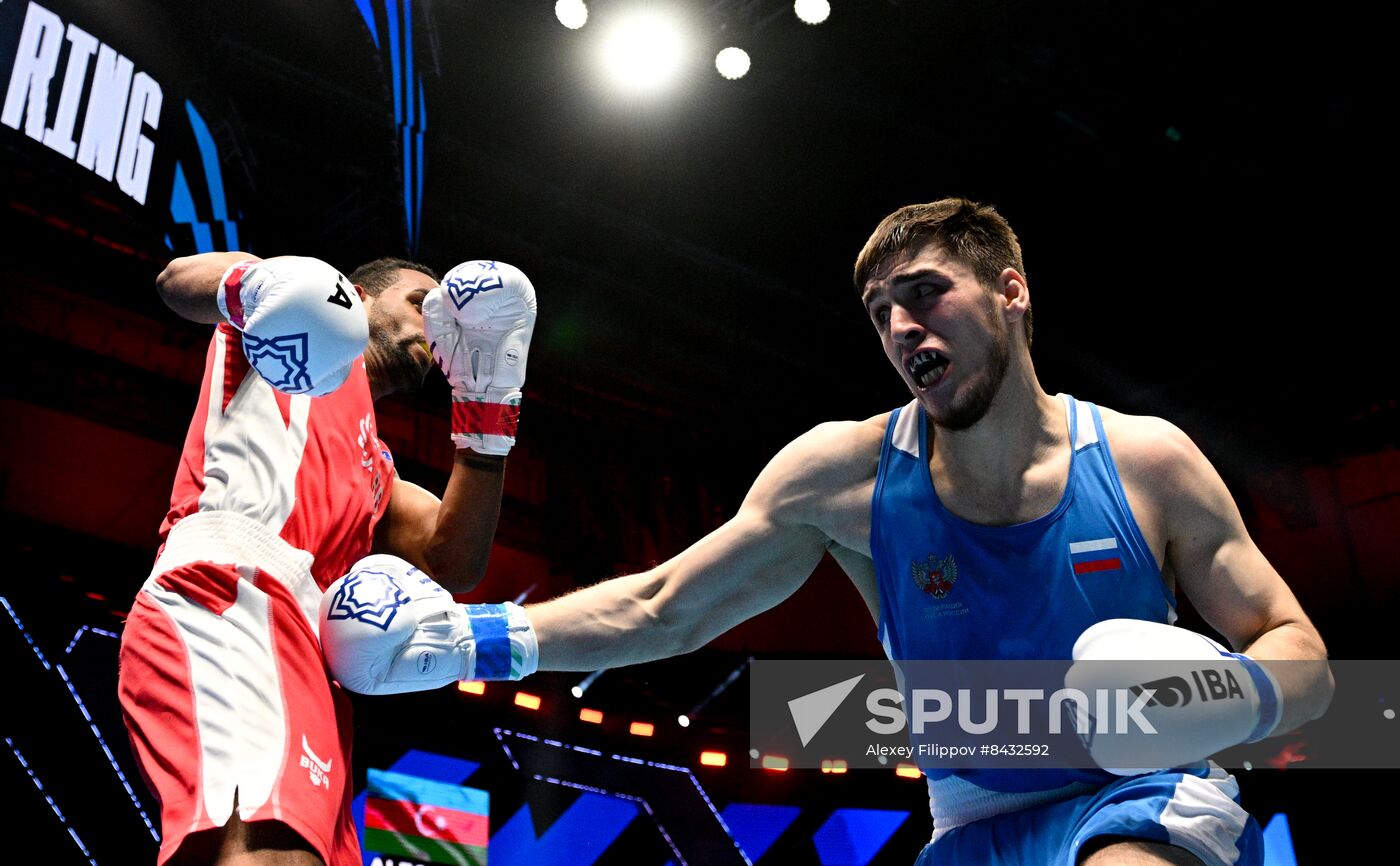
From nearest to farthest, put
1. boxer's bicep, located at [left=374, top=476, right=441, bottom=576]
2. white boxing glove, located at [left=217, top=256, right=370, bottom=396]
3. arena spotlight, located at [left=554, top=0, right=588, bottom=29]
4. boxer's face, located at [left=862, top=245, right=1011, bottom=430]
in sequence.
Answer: white boxing glove, located at [left=217, top=256, right=370, bottom=396] < boxer's face, located at [left=862, top=245, right=1011, bottom=430] < boxer's bicep, located at [left=374, top=476, right=441, bottom=576] < arena spotlight, located at [left=554, top=0, right=588, bottom=29]

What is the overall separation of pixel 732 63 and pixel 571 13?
87 cm

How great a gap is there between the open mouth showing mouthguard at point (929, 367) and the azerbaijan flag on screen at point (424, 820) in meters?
4.55

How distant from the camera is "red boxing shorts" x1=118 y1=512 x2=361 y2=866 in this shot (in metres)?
1.88

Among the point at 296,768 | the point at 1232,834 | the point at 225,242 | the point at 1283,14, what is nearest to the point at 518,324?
the point at 296,768

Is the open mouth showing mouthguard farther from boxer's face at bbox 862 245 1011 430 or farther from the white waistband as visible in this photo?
the white waistband

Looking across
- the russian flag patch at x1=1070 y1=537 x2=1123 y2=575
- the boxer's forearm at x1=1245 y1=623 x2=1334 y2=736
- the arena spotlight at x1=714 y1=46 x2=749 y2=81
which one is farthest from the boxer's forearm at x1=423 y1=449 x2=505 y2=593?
the arena spotlight at x1=714 y1=46 x2=749 y2=81

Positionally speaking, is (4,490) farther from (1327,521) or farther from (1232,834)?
(1327,521)

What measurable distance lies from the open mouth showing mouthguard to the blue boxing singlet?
16 centimetres

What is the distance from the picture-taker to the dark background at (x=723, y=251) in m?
6.15

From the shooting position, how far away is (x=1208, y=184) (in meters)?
7.27

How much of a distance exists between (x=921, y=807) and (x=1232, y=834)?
21.3 feet

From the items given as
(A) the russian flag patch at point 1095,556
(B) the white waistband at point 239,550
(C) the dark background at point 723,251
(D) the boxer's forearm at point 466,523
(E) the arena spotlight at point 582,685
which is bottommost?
(A) the russian flag patch at point 1095,556

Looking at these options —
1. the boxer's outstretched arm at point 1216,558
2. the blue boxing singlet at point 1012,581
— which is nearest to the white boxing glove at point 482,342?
the blue boxing singlet at point 1012,581

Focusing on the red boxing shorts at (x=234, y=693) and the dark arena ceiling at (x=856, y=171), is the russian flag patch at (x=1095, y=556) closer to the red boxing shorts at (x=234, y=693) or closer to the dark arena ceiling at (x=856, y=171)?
the red boxing shorts at (x=234, y=693)
